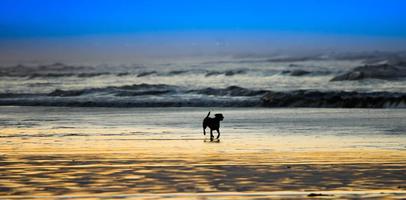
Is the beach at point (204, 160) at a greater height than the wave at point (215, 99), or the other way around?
the wave at point (215, 99)

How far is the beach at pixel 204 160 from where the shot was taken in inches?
317

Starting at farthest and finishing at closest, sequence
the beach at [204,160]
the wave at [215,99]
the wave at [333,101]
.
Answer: the wave at [215,99] → the wave at [333,101] → the beach at [204,160]

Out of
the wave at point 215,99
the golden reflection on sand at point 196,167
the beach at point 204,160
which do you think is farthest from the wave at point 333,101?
the golden reflection on sand at point 196,167

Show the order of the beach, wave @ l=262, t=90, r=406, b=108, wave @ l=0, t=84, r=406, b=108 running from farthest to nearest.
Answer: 1. wave @ l=0, t=84, r=406, b=108
2. wave @ l=262, t=90, r=406, b=108
3. the beach

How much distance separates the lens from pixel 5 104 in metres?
30.6

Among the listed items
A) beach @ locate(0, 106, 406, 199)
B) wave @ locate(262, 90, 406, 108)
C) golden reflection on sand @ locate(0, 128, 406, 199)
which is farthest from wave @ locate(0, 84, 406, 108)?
golden reflection on sand @ locate(0, 128, 406, 199)

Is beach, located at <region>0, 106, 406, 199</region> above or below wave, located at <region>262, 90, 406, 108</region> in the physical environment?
below

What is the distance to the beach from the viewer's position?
8.06 m

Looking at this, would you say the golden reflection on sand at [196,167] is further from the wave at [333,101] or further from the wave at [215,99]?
the wave at [215,99]

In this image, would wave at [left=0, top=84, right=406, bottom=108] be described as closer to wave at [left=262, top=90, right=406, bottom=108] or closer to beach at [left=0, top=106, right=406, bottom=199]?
wave at [left=262, top=90, right=406, bottom=108]

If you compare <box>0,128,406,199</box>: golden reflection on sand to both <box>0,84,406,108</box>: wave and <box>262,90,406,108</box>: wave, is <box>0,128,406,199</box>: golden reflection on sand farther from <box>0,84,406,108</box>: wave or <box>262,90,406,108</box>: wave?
<box>0,84,406,108</box>: wave

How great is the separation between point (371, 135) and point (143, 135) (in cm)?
415

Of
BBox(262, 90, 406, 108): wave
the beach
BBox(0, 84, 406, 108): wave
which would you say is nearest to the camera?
the beach

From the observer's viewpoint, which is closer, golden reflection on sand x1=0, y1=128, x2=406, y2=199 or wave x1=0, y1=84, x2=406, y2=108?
golden reflection on sand x1=0, y1=128, x2=406, y2=199
